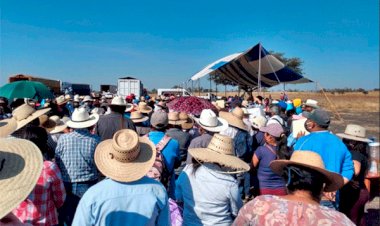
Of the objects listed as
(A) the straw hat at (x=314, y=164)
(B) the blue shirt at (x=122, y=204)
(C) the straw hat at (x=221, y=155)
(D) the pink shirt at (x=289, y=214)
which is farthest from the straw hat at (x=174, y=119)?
(D) the pink shirt at (x=289, y=214)

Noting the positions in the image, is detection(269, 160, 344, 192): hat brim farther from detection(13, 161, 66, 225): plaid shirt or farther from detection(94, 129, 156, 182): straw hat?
detection(13, 161, 66, 225): plaid shirt

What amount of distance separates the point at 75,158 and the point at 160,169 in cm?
97

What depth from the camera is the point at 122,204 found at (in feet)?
6.89

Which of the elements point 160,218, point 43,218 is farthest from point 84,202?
point 43,218

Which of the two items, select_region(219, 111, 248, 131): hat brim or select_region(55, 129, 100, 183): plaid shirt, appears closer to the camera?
select_region(55, 129, 100, 183): plaid shirt

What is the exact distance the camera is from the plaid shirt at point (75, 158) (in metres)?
3.49

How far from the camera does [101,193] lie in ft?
6.75

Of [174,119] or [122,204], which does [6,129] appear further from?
[174,119]

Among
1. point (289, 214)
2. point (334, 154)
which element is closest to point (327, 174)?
point (289, 214)

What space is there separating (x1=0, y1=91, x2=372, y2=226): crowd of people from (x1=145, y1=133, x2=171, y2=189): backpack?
0.01m

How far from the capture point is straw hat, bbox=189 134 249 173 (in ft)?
9.18

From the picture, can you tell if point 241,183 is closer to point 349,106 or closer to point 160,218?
point 160,218

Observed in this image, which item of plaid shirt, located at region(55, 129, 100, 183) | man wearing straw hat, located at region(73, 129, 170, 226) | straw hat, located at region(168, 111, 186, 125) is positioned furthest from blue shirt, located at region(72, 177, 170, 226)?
straw hat, located at region(168, 111, 186, 125)

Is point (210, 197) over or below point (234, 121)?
below
